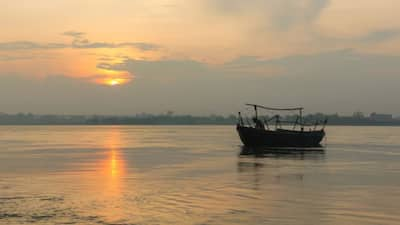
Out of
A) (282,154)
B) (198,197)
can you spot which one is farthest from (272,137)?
(198,197)

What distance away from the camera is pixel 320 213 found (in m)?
21.2

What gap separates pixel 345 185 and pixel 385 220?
11.8 m

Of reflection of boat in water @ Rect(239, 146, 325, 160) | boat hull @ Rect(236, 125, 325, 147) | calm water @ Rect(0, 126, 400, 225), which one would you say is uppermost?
boat hull @ Rect(236, 125, 325, 147)

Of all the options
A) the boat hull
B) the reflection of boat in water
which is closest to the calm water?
the reflection of boat in water

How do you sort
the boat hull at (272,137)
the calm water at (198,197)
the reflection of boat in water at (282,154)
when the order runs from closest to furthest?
1. the calm water at (198,197)
2. the reflection of boat in water at (282,154)
3. the boat hull at (272,137)

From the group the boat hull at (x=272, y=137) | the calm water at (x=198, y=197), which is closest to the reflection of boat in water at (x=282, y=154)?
the boat hull at (x=272, y=137)

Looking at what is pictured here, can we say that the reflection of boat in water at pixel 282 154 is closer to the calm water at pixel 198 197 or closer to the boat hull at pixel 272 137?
the boat hull at pixel 272 137

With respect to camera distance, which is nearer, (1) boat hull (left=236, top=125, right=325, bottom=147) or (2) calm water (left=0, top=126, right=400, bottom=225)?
(2) calm water (left=0, top=126, right=400, bottom=225)

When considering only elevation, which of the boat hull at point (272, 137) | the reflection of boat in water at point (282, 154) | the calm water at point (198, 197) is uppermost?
the boat hull at point (272, 137)

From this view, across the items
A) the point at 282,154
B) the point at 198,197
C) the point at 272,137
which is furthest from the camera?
the point at 272,137

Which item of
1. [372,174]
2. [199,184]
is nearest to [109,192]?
[199,184]

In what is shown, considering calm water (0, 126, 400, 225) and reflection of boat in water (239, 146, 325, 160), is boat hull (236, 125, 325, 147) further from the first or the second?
calm water (0, 126, 400, 225)

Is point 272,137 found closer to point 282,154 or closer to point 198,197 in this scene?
point 282,154

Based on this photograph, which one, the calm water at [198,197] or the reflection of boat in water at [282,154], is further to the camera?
the reflection of boat in water at [282,154]
